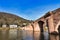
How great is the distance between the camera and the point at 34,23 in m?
99.8

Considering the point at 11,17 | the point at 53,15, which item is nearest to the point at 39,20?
the point at 53,15

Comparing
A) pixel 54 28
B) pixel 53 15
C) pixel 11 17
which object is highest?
pixel 11 17

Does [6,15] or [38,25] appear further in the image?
[6,15]

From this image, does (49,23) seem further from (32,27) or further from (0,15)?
(0,15)

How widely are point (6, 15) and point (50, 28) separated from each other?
135 metres

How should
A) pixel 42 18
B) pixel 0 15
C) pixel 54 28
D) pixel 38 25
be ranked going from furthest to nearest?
pixel 0 15
pixel 38 25
pixel 42 18
pixel 54 28

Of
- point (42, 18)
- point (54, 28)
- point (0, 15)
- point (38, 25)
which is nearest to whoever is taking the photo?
point (54, 28)

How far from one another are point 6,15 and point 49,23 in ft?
440

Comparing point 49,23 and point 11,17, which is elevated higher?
point 11,17

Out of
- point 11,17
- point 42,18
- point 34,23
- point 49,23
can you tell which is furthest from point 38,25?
point 11,17

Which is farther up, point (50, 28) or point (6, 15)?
point (6, 15)

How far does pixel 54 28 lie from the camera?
203ft

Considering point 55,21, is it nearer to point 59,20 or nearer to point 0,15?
point 59,20

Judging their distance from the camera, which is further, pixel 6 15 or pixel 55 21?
pixel 6 15
